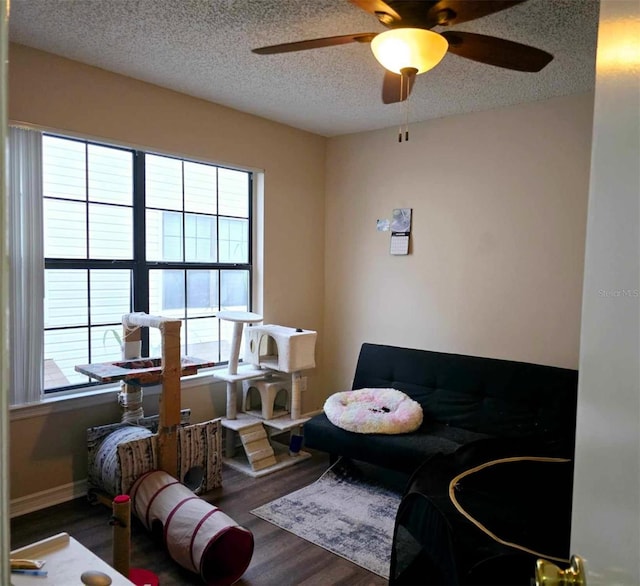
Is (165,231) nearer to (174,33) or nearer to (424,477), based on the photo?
(174,33)

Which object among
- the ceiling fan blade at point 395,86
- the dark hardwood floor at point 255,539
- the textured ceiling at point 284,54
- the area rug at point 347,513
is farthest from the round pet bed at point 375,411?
the textured ceiling at point 284,54

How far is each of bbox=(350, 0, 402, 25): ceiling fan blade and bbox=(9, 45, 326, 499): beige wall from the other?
1.86 meters

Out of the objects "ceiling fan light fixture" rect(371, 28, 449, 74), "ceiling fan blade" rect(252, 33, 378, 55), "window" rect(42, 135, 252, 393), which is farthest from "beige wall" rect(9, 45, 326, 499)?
"ceiling fan light fixture" rect(371, 28, 449, 74)

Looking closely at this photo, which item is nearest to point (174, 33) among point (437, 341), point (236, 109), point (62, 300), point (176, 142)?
point (176, 142)

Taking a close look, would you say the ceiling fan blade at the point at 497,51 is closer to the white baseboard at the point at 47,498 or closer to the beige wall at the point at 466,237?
the beige wall at the point at 466,237

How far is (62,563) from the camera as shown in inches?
54.7

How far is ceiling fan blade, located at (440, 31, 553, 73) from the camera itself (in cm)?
186

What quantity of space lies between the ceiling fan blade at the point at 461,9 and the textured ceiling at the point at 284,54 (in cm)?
52

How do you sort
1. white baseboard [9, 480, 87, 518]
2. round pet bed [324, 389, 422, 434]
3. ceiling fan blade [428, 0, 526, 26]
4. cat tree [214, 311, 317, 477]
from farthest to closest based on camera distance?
cat tree [214, 311, 317, 477] < round pet bed [324, 389, 422, 434] < white baseboard [9, 480, 87, 518] < ceiling fan blade [428, 0, 526, 26]

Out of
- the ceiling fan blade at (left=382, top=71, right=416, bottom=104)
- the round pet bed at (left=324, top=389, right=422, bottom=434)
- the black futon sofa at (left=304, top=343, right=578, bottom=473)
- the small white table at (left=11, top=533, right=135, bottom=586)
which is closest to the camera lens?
the small white table at (left=11, top=533, right=135, bottom=586)

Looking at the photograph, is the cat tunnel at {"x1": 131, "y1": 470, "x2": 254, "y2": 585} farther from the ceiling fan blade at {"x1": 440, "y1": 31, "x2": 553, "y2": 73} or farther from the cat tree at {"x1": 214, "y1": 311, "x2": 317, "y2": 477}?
the ceiling fan blade at {"x1": 440, "y1": 31, "x2": 553, "y2": 73}

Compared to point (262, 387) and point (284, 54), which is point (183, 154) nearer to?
point (284, 54)

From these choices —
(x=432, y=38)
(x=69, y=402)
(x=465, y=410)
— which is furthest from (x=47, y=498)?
(x=432, y=38)

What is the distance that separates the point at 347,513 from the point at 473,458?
2.73 ft
